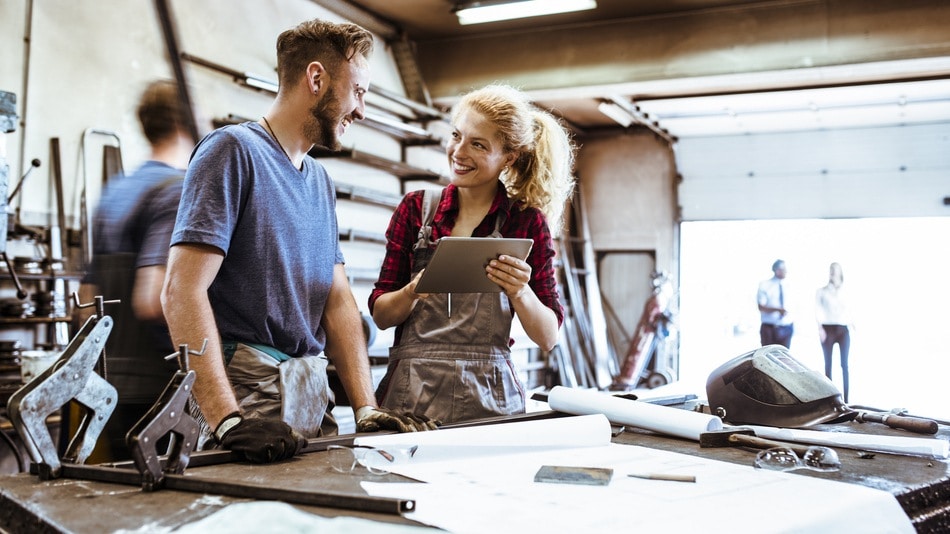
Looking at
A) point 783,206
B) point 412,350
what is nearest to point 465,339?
point 412,350

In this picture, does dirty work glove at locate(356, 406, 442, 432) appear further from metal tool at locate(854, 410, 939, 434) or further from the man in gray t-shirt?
metal tool at locate(854, 410, 939, 434)

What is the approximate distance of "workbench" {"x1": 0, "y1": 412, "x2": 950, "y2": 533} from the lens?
1.06 metres

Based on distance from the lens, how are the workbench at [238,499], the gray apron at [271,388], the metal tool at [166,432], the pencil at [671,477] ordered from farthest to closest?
the gray apron at [271,388] < the pencil at [671,477] < the metal tool at [166,432] < the workbench at [238,499]

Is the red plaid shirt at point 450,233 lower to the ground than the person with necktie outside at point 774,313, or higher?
higher

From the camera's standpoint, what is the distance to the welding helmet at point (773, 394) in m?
1.98

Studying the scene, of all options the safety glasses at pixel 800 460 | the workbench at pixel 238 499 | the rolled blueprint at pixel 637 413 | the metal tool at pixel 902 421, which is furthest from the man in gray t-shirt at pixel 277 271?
the metal tool at pixel 902 421

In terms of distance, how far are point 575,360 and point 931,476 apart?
855cm

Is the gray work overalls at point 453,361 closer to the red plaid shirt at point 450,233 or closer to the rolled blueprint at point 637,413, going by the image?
the red plaid shirt at point 450,233

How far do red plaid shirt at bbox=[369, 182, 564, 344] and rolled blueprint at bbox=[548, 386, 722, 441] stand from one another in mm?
399

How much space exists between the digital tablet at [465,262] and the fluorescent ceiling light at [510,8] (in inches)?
184

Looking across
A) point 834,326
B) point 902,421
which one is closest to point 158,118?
point 902,421

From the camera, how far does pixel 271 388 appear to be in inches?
70.2

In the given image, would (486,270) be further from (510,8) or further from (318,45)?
(510,8)

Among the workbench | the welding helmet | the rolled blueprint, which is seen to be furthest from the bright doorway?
the workbench
